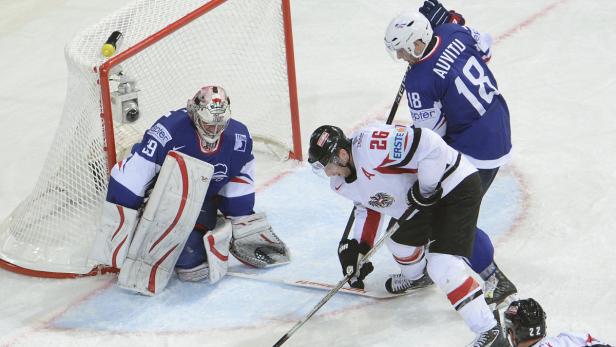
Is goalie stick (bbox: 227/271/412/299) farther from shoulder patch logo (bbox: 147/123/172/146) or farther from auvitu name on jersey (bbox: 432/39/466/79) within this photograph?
auvitu name on jersey (bbox: 432/39/466/79)

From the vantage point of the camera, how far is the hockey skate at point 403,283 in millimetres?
4055

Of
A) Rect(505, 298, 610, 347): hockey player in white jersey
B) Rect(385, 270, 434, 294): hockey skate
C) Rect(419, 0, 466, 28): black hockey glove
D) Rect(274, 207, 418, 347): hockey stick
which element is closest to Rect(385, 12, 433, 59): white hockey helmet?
Rect(419, 0, 466, 28): black hockey glove

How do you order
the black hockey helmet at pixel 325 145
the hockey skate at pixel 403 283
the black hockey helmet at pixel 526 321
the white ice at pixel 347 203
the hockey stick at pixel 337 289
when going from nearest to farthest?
the black hockey helmet at pixel 526 321, the black hockey helmet at pixel 325 145, the hockey stick at pixel 337 289, the white ice at pixel 347 203, the hockey skate at pixel 403 283

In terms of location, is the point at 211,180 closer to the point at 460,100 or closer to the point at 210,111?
the point at 210,111

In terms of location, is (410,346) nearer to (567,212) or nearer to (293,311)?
(293,311)

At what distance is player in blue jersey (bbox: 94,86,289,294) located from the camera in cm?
397

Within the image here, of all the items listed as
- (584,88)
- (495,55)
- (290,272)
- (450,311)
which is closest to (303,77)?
(495,55)

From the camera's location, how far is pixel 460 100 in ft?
12.8

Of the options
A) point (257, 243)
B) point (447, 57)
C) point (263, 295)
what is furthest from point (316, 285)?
point (447, 57)

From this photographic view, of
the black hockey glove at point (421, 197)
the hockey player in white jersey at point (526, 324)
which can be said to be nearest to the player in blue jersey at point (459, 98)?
the black hockey glove at point (421, 197)

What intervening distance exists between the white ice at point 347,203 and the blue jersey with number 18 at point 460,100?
576mm

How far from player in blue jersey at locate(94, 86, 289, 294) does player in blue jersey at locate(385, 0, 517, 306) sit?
2.35ft

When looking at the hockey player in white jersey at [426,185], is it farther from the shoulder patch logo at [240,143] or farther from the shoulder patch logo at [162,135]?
the shoulder patch logo at [162,135]

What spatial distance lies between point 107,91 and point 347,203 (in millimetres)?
1354
